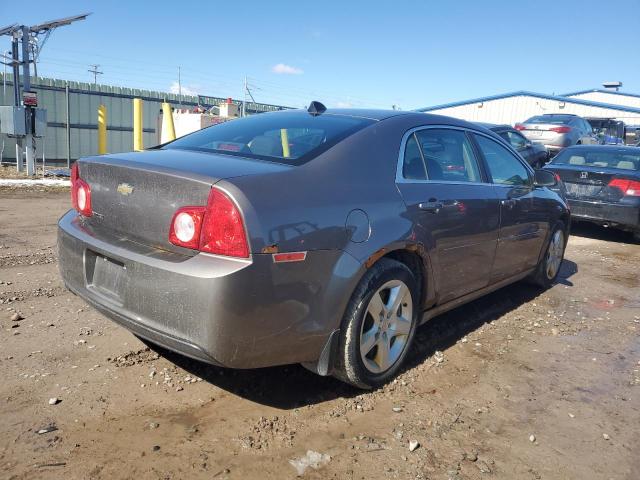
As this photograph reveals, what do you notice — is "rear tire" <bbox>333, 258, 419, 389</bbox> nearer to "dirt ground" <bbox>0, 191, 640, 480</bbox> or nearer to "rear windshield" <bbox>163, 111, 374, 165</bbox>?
"dirt ground" <bbox>0, 191, 640, 480</bbox>

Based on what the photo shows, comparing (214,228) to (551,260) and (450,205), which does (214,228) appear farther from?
(551,260)

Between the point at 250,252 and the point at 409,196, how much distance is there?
4.02ft

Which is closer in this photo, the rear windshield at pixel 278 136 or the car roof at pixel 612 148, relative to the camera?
the rear windshield at pixel 278 136

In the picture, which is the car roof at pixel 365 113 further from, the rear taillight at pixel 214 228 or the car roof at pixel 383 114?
the rear taillight at pixel 214 228

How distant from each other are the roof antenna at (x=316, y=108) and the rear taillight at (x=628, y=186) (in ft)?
19.6

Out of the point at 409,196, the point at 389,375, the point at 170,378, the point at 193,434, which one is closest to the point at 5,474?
the point at 193,434

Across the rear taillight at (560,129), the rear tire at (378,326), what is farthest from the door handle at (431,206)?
the rear taillight at (560,129)

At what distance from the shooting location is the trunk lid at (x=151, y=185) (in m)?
2.45

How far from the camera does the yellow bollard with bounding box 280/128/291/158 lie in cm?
288

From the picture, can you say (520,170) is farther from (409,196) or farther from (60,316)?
(60,316)

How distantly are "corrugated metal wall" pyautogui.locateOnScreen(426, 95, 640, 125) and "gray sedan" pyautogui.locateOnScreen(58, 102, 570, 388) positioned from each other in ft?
93.8

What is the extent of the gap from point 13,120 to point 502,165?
11.8 metres

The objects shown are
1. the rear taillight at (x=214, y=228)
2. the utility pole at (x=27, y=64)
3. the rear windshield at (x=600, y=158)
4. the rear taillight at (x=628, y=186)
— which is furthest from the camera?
the utility pole at (x=27, y=64)

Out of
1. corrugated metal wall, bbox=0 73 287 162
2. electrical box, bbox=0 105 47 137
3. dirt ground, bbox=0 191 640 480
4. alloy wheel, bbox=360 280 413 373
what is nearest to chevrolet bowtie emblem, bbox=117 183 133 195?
dirt ground, bbox=0 191 640 480
